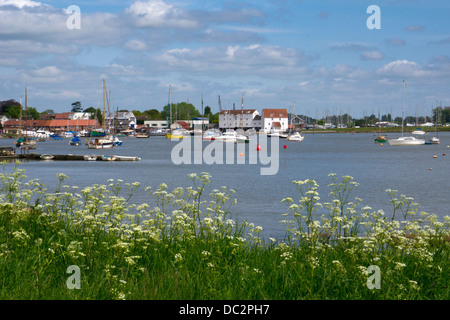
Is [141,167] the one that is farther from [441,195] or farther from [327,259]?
[327,259]

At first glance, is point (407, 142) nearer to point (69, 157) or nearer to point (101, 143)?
point (101, 143)

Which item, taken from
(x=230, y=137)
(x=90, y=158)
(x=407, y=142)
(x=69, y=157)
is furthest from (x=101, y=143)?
(x=407, y=142)

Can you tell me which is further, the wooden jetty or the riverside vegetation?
the wooden jetty

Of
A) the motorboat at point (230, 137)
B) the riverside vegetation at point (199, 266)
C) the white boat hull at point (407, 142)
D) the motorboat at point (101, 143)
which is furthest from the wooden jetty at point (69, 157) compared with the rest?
the white boat hull at point (407, 142)

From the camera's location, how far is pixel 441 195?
38.4 meters

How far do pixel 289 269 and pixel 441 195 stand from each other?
32.9m

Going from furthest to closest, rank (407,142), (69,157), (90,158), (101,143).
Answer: (407,142) < (101,143) < (69,157) < (90,158)

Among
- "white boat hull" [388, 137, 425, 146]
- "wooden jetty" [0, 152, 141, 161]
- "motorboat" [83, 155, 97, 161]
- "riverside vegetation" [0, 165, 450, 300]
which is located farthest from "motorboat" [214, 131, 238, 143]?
"riverside vegetation" [0, 165, 450, 300]

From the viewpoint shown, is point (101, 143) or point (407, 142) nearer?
point (101, 143)

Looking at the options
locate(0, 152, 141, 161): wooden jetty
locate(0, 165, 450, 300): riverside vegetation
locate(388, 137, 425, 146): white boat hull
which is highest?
locate(0, 165, 450, 300): riverside vegetation

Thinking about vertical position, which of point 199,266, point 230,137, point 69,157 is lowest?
point 69,157

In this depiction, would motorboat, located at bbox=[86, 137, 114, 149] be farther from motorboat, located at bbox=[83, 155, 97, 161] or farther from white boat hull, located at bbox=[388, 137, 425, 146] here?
white boat hull, located at bbox=[388, 137, 425, 146]

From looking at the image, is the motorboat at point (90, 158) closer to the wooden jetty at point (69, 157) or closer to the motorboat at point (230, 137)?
the wooden jetty at point (69, 157)
